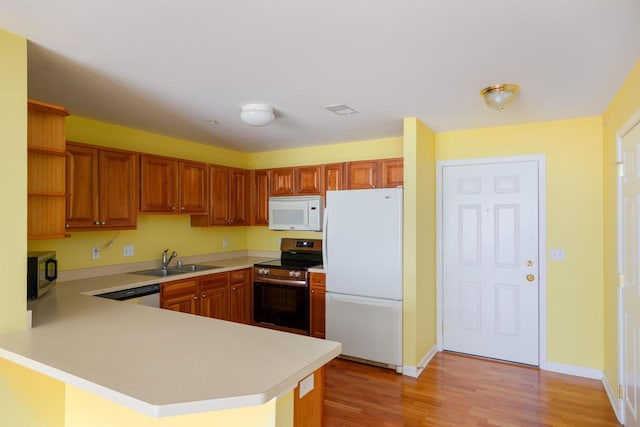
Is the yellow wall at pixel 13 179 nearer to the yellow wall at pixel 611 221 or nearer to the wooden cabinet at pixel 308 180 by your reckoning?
the wooden cabinet at pixel 308 180

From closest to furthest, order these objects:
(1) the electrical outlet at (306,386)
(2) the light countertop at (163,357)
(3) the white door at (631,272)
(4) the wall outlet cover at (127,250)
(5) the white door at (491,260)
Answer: (2) the light countertop at (163,357) < (1) the electrical outlet at (306,386) < (3) the white door at (631,272) < (5) the white door at (491,260) < (4) the wall outlet cover at (127,250)

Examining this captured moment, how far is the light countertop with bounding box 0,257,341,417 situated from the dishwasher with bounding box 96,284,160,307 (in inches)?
30.9

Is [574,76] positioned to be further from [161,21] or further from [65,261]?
[65,261]

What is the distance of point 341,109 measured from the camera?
308cm

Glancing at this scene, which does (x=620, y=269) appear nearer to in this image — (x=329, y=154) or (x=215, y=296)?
(x=329, y=154)

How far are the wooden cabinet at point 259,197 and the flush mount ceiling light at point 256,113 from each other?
1.83 m

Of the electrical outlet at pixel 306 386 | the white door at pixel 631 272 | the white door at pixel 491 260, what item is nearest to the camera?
the electrical outlet at pixel 306 386

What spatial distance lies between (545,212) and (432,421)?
217cm

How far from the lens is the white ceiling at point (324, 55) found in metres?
1.63

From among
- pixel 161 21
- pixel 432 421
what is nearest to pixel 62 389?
pixel 161 21

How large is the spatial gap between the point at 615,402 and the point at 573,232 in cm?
138

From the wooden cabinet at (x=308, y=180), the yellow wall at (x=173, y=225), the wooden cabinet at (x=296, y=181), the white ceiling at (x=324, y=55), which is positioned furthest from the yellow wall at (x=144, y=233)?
the wooden cabinet at (x=308, y=180)

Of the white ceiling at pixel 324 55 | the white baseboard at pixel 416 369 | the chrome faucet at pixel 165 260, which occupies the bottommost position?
the white baseboard at pixel 416 369

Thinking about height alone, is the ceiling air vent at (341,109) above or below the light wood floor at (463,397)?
above
